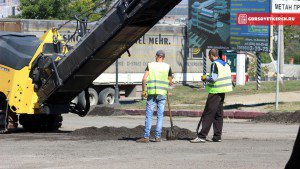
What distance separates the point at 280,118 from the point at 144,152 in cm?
931

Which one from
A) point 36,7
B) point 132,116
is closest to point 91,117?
point 132,116

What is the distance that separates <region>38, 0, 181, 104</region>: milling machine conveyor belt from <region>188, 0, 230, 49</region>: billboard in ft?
70.8

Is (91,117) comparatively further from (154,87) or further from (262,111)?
(154,87)

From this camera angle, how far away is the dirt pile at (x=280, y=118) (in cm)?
2237

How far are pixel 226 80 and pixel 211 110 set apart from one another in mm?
679

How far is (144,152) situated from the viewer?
1430 cm

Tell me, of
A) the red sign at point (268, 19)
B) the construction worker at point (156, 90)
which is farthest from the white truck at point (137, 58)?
the construction worker at point (156, 90)

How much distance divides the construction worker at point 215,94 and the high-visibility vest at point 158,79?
0.72 m

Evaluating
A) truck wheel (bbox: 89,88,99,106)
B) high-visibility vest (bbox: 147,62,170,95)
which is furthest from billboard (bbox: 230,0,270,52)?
high-visibility vest (bbox: 147,62,170,95)

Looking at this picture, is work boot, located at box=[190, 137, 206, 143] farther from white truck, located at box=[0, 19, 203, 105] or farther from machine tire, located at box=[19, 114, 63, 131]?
A: white truck, located at box=[0, 19, 203, 105]

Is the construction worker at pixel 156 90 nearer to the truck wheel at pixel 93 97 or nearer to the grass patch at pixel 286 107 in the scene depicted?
the grass patch at pixel 286 107

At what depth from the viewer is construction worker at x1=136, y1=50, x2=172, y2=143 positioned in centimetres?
1625

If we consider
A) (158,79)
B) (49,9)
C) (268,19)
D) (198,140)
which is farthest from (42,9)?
(198,140)

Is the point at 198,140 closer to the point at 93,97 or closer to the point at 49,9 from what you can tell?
the point at 93,97
